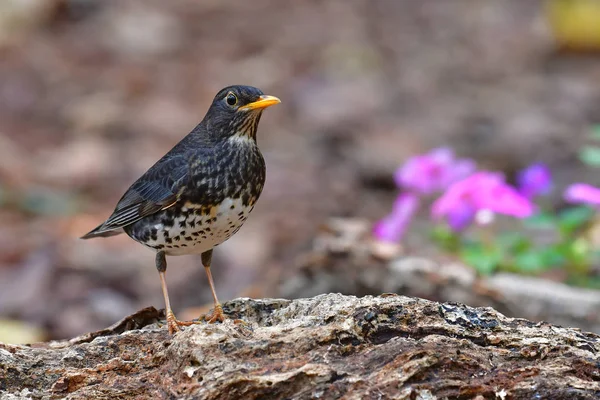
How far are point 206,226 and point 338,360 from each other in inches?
51.4

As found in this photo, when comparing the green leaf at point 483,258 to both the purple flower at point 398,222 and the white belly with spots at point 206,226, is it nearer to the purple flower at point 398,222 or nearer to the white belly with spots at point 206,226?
the purple flower at point 398,222

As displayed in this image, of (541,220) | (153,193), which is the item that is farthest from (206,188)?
(541,220)

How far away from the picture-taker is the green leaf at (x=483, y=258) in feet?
18.6

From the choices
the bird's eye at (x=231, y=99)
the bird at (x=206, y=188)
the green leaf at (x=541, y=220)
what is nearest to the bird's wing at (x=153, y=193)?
the bird at (x=206, y=188)

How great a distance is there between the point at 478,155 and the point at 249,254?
3.27 meters

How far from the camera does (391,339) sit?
3479 millimetres

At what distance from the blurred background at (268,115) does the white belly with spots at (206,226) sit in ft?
4.52

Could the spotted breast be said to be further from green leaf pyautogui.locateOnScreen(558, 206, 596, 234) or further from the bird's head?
green leaf pyautogui.locateOnScreen(558, 206, 596, 234)

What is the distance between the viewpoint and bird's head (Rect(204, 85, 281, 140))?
4.87 meters

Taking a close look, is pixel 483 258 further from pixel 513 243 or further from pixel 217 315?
pixel 217 315

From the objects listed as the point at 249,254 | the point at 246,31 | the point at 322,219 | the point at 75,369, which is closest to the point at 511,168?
the point at 322,219

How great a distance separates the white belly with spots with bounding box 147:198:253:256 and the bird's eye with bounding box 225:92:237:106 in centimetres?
60

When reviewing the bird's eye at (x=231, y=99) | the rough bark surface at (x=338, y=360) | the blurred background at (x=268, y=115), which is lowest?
the rough bark surface at (x=338, y=360)

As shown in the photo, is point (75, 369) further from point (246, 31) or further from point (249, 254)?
point (246, 31)
